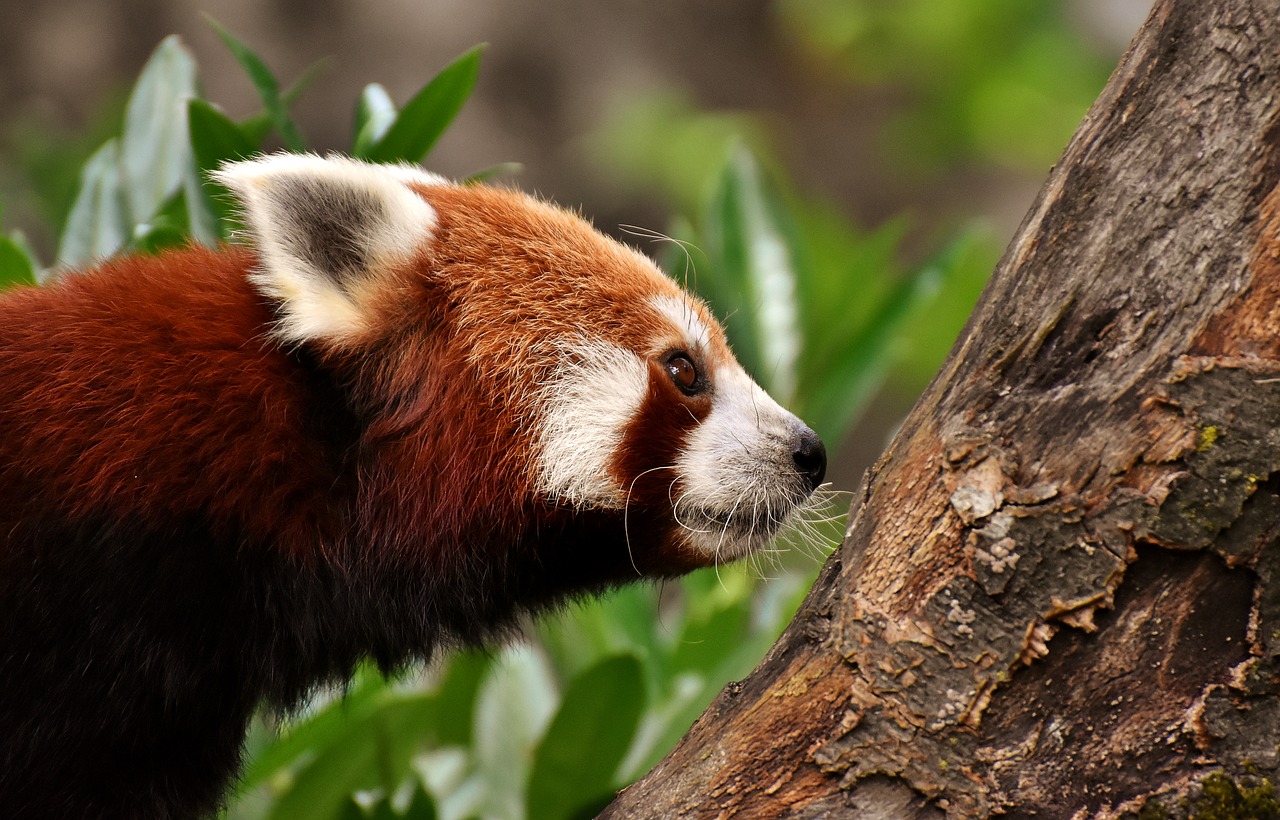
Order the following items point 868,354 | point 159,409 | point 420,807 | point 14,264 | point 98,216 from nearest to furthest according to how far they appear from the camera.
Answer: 1. point 159,409
2. point 420,807
3. point 14,264
4. point 98,216
5. point 868,354

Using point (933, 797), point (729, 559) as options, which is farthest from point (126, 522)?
point (933, 797)

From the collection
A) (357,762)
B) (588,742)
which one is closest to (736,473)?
(588,742)

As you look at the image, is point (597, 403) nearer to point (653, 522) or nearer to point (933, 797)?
point (653, 522)

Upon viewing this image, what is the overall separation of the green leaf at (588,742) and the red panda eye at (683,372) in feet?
1.62

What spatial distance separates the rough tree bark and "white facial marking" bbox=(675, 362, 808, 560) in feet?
1.50

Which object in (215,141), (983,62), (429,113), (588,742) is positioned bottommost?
(588,742)

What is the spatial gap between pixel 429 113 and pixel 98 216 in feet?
2.42

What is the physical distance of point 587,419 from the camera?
161cm

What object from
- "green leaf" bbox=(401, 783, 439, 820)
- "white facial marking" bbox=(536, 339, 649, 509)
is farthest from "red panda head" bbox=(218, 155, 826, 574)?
"green leaf" bbox=(401, 783, 439, 820)

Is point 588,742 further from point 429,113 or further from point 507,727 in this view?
point 429,113

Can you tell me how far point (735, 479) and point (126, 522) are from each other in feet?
2.76

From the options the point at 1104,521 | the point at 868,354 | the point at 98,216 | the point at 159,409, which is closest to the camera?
the point at 1104,521

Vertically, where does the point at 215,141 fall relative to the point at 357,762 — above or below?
above

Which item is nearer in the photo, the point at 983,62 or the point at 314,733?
the point at 314,733
